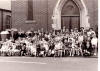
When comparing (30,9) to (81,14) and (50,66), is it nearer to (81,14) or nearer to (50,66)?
(81,14)


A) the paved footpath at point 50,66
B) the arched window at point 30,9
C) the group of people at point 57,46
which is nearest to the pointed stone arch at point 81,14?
the arched window at point 30,9

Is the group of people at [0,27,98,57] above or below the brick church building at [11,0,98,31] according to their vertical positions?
below

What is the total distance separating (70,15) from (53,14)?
1578mm

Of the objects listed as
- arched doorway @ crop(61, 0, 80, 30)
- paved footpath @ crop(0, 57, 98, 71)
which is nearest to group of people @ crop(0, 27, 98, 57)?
paved footpath @ crop(0, 57, 98, 71)

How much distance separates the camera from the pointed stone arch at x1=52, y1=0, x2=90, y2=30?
1983cm

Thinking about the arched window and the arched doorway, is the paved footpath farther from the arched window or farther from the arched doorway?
the arched window

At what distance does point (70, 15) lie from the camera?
2055 cm

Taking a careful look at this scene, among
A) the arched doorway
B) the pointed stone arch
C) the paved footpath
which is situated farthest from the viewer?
the arched doorway

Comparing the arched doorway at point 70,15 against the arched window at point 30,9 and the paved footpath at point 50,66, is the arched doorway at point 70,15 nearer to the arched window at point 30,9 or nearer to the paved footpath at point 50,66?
the arched window at point 30,9

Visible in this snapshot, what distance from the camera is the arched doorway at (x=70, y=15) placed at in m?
20.5

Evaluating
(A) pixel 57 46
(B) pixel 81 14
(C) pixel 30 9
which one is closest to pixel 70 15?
(B) pixel 81 14

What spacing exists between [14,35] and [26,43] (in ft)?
12.4

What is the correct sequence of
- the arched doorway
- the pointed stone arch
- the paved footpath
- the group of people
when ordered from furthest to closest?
the arched doorway → the pointed stone arch → the group of people → the paved footpath

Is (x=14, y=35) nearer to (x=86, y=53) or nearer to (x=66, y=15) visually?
(x=66, y=15)
